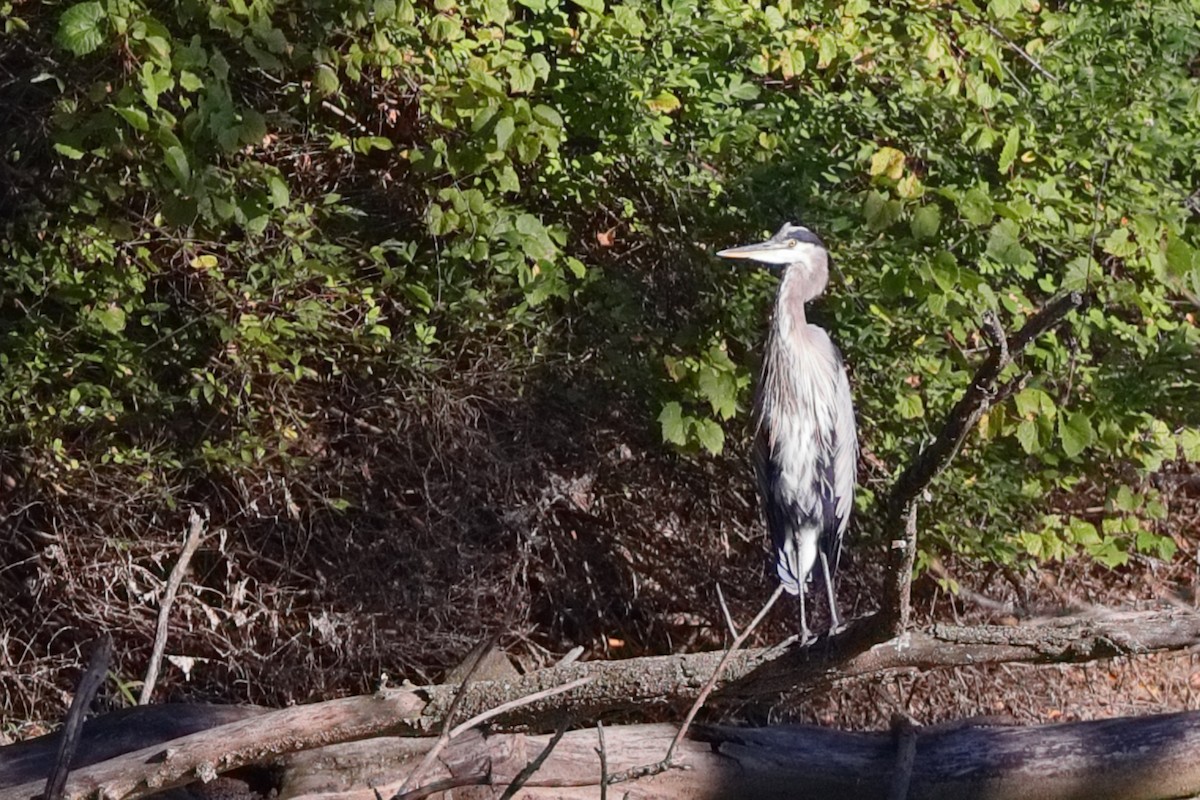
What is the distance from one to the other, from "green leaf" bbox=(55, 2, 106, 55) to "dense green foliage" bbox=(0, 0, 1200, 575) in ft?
0.91

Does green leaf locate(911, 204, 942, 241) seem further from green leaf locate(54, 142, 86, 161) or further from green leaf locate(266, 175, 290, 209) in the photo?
green leaf locate(54, 142, 86, 161)

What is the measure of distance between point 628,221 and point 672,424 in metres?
0.75

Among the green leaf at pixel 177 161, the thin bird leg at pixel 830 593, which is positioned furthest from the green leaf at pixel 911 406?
the green leaf at pixel 177 161

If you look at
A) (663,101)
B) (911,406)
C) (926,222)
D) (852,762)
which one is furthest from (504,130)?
(852,762)

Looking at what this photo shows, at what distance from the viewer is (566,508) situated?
4.50 meters

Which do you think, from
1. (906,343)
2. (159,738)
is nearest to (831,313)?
(906,343)

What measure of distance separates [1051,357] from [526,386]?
1.66 metres

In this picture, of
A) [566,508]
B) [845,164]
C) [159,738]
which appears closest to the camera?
[159,738]

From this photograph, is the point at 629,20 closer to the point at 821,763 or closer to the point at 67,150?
the point at 67,150

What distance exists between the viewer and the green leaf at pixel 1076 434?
3.79m

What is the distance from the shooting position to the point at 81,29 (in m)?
3.16

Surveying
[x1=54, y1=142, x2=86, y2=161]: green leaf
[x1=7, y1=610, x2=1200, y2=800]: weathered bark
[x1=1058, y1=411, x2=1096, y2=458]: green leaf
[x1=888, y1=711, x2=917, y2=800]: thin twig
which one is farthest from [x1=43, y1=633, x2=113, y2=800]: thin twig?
[x1=1058, y1=411, x2=1096, y2=458]: green leaf

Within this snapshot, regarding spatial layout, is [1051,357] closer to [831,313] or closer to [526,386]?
[831,313]

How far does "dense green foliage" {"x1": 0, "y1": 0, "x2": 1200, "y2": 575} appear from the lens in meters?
3.72
